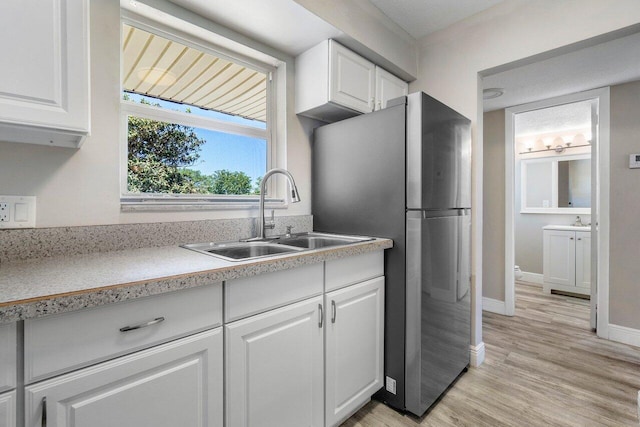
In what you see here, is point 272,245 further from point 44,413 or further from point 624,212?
point 624,212

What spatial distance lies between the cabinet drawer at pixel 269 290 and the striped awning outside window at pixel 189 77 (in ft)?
3.96

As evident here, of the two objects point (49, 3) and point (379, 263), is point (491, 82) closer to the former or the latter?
point (379, 263)

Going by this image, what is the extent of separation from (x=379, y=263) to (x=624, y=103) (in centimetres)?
288

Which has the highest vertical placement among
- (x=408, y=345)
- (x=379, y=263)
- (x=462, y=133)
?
(x=462, y=133)

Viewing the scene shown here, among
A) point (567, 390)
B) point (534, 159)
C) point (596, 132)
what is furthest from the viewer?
point (534, 159)

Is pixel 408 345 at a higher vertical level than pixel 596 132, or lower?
lower

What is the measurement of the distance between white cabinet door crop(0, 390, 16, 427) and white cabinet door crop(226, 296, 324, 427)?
1.68 feet

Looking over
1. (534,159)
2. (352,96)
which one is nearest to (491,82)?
(352,96)

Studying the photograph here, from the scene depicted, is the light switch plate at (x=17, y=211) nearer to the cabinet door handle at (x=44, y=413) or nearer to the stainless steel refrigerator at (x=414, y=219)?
the cabinet door handle at (x=44, y=413)

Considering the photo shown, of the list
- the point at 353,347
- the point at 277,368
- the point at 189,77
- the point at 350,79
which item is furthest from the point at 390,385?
the point at 189,77

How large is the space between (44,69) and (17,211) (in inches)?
22.7

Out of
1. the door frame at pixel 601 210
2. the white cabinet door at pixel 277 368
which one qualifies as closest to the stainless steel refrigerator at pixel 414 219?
the white cabinet door at pixel 277 368

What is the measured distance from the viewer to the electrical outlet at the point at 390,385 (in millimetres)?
1677

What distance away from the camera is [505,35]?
2.04m
